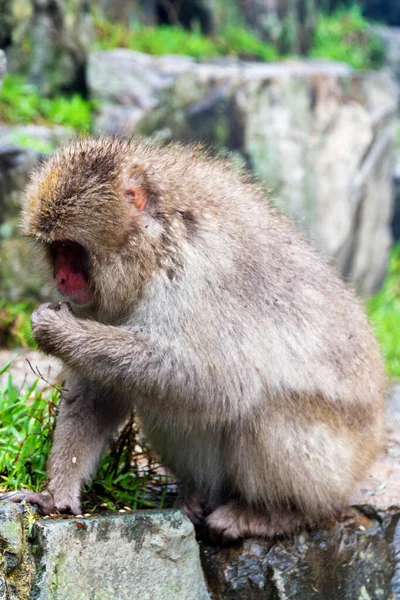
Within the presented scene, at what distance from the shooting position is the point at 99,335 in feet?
11.2

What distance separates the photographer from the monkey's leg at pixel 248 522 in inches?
152

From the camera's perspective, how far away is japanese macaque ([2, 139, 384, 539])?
3451 mm

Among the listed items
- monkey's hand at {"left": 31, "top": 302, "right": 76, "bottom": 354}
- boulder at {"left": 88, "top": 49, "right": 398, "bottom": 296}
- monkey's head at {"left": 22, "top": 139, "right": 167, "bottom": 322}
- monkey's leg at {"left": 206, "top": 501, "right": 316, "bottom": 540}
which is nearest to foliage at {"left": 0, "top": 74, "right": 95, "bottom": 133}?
boulder at {"left": 88, "top": 49, "right": 398, "bottom": 296}

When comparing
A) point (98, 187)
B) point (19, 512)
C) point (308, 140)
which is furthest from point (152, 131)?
point (19, 512)

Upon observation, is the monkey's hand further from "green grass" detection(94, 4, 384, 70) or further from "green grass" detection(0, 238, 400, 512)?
"green grass" detection(94, 4, 384, 70)

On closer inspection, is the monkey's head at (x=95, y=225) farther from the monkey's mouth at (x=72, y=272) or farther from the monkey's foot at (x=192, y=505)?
the monkey's foot at (x=192, y=505)

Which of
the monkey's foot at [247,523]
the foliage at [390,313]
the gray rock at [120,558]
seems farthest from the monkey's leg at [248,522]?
the foliage at [390,313]

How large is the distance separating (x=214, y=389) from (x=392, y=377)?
14.1ft

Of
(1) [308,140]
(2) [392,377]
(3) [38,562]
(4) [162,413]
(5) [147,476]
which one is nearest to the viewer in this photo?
(3) [38,562]

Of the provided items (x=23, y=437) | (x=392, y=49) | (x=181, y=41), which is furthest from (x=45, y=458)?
(x=392, y=49)

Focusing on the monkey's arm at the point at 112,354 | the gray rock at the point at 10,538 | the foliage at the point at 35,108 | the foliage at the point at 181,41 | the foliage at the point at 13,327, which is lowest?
the foliage at the point at 13,327

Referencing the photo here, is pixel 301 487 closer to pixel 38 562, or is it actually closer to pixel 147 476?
pixel 147 476

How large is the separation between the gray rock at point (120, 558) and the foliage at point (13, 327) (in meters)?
3.18

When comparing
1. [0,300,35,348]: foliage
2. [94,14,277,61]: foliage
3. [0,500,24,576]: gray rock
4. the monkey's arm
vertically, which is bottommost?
[0,300,35,348]: foliage
